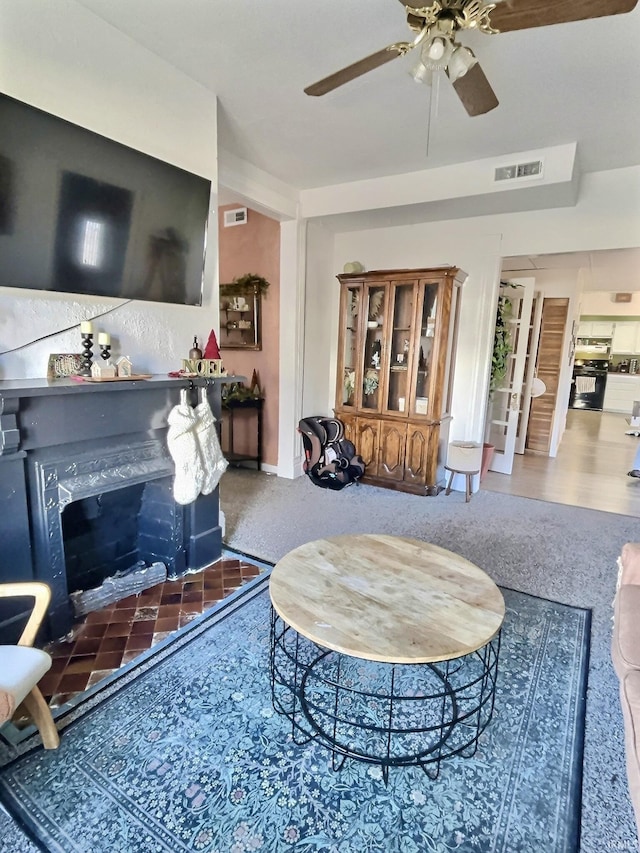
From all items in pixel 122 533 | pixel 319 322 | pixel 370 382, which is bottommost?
pixel 122 533

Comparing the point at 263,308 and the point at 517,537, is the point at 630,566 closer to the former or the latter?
the point at 517,537

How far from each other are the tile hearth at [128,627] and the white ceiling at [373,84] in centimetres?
278

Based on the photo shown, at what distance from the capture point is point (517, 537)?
327cm

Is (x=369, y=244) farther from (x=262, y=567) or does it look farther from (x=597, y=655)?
(x=597, y=655)

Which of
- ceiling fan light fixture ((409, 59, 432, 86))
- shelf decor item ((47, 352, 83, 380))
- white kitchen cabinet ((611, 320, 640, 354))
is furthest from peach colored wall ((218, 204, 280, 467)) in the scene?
white kitchen cabinet ((611, 320, 640, 354))

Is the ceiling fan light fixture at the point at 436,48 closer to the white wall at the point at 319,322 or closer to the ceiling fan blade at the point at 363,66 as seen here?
the ceiling fan blade at the point at 363,66

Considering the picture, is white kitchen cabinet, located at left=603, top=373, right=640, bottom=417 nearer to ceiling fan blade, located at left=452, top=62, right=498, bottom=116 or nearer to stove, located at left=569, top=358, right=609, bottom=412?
stove, located at left=569, top=358, right=609, bottom=412

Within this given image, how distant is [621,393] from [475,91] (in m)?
9.79

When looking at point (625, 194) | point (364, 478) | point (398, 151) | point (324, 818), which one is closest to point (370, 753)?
point (324, 818)

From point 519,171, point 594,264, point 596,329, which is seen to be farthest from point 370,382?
point 596,329

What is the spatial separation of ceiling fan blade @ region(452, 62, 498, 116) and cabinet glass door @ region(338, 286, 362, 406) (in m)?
2.34

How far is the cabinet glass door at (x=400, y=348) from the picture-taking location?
412 centimetres

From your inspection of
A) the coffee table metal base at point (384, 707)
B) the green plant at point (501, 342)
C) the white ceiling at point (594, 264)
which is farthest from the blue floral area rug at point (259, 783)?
the white ceiling at point (594, 264)

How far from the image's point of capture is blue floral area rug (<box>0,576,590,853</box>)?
1249 millimetres
